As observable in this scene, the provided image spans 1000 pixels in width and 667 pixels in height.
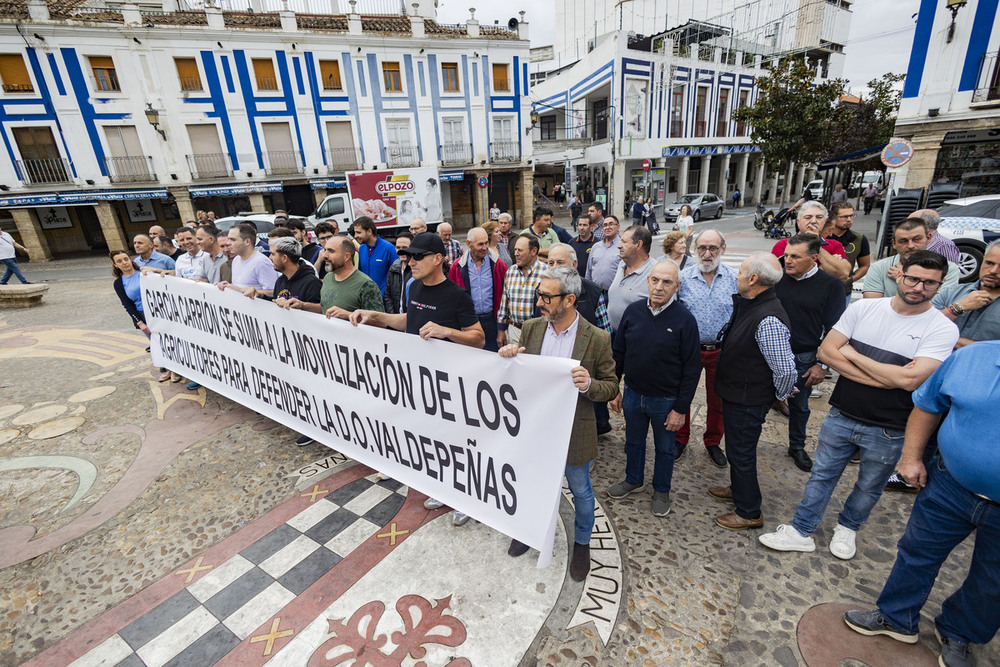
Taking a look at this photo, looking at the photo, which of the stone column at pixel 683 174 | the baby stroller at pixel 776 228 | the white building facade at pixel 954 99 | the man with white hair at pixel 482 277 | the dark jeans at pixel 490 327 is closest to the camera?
the man with white hair at pixel 482 277

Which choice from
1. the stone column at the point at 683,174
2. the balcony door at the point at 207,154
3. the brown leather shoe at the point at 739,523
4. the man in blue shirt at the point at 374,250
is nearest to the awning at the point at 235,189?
the balcony door at the point at 207,154

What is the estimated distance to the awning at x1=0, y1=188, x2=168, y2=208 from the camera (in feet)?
61.8

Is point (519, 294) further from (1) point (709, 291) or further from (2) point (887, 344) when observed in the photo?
(2) point (887, 344)

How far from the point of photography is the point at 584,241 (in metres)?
6.27

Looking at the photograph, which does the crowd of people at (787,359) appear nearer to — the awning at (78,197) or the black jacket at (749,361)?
the black jacket at (749,361)

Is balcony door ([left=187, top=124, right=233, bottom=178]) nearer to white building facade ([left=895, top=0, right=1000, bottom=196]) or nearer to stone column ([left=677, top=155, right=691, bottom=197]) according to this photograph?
white building facade ([left=895, top=0, right=1000, bottom=196])

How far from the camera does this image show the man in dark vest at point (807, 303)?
337 cm

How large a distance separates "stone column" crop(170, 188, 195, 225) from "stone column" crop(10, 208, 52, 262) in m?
5.47

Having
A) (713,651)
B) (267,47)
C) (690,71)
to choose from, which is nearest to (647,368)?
(713,651)

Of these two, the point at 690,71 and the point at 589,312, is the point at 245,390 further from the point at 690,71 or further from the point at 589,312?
the point at 690,71

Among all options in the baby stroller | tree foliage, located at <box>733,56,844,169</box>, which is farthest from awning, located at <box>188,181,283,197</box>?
the baby stroller

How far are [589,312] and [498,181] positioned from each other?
2496cm

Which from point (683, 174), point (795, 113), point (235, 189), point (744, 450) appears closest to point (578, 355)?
point (744, 450)

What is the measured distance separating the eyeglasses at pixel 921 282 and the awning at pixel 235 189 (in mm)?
24740
